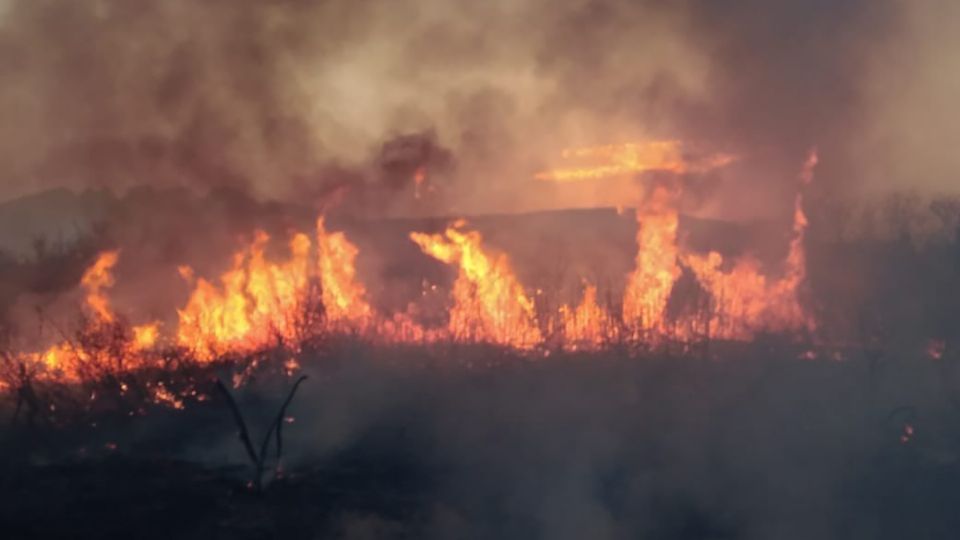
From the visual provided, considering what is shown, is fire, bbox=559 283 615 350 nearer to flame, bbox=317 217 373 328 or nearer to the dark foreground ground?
the dark foreground ground

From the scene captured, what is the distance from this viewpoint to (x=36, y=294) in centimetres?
2781

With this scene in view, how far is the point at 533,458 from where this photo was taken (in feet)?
65.2

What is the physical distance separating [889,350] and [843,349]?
1.37 metres

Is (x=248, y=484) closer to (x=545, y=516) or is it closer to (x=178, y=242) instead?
(x=545, y=516)

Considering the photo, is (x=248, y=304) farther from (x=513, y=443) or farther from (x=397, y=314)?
(x=513, y=443)

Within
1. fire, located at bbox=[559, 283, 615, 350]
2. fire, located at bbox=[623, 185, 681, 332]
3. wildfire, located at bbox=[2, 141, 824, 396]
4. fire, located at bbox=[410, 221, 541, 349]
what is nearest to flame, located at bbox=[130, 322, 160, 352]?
wildfire, located at bbox=[2, 141, 824, 396]

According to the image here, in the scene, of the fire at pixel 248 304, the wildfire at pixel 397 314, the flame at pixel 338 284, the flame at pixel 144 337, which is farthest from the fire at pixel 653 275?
the flame at pixel 144 337

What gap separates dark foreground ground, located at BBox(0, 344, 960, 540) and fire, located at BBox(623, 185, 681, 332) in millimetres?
3464

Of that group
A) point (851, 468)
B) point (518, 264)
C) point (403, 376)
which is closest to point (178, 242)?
point (403, 376)

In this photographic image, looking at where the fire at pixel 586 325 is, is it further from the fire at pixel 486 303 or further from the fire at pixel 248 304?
the fire at pixel 248 304

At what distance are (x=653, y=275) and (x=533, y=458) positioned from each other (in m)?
12.8

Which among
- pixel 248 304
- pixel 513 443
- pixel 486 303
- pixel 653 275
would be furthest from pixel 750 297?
pixel 248 304

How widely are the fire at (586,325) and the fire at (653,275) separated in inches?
32.6

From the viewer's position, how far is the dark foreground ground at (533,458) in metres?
16.9
